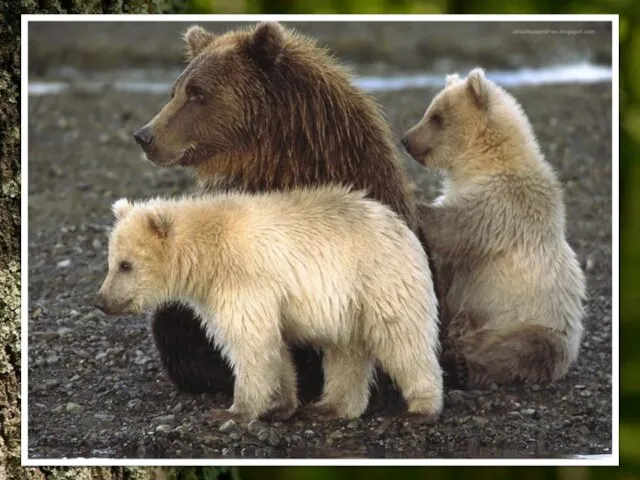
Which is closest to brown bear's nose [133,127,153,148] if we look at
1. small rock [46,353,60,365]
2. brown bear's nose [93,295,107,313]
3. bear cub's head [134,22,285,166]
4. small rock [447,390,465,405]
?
bear cub's head [134,22,285,166]

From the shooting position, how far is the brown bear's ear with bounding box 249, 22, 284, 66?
1.58 meters

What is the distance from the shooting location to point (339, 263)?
5.20ft

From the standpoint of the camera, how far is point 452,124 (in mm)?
1662

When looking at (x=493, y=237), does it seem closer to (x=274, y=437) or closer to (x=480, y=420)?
(x=480, y=420)

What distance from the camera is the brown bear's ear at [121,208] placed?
1.60m

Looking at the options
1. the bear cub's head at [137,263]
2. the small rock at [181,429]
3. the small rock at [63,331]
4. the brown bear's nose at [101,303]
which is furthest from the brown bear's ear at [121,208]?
the small rock at [181,429]

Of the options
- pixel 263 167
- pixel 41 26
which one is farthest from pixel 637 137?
pixel 41 26

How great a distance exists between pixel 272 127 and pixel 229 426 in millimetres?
438

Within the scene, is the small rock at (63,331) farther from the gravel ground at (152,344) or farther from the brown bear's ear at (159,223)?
the brown bear's ear at (159,223)

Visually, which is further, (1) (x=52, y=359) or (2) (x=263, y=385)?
(1) (x=52, y=359)

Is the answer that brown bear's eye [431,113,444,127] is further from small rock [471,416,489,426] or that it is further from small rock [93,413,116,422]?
small rock [93,413,116,422]

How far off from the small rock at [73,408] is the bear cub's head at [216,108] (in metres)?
0.40

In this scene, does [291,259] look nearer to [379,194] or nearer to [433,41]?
[379,194]

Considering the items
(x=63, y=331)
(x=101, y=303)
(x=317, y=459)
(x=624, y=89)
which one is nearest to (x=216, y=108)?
(x=101, y=303)
